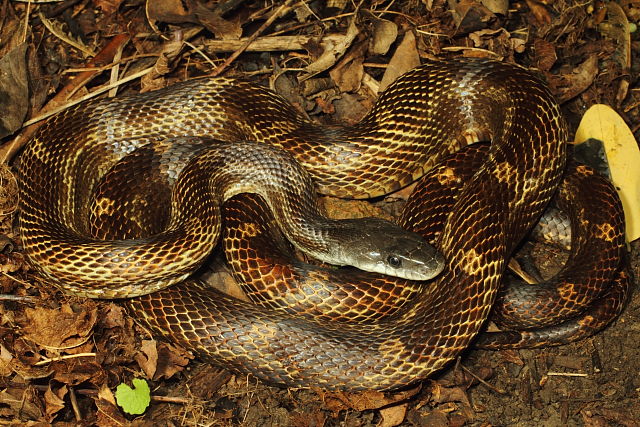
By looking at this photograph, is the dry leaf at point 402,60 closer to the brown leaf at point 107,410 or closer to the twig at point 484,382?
the twig at point 484,382

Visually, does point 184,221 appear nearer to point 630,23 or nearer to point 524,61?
point 524,61

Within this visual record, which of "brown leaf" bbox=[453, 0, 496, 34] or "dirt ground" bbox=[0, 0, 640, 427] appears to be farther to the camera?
"brown leaf" bbox=[453, 0, 496, 34]

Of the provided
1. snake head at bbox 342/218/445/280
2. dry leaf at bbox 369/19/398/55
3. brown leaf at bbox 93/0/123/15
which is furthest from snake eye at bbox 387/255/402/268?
brown leaf at bbox 93/0/123/15

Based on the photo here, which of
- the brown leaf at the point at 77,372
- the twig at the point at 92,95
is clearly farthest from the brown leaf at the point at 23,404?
the twig at the point at 92,95

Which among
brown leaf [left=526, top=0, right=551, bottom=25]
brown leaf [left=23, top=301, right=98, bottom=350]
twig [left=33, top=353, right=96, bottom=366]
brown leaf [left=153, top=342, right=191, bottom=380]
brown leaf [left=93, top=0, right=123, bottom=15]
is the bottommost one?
brown leaf [left=153, top=342, right=191, bottom=380]

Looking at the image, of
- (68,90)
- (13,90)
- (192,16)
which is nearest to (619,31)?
(192,16)

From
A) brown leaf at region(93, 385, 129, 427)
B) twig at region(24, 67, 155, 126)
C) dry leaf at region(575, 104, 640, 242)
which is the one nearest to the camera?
brown leaf at region(93, 385, 129, 427)

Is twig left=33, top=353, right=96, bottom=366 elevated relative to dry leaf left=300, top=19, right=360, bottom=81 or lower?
lower

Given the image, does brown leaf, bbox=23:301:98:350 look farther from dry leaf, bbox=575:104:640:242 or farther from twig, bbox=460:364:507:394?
dry leaf, bbox=575:104:640:242
